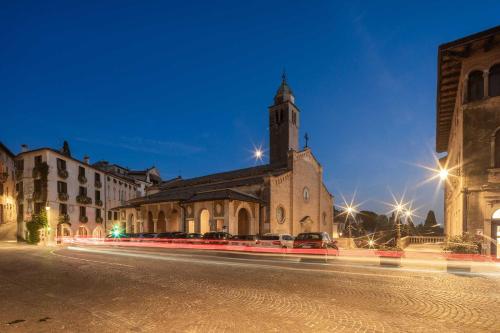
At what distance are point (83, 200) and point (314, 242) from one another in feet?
121

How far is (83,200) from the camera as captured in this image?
146 ft

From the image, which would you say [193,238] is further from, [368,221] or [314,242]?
[368,221]

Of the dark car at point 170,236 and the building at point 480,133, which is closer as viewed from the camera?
the building at point 480,133

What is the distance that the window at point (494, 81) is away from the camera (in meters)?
15.9

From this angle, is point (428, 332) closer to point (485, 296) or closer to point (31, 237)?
point (485, 296)

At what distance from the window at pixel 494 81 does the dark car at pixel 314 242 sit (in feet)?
40.8

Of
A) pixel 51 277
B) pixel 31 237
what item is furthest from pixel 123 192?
pixel 51 277

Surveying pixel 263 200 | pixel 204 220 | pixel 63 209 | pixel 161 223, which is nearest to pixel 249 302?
pixel 263 200

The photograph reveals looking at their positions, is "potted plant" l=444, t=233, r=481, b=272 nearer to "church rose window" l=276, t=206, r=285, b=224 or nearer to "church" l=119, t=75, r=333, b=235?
"church" l=119, t=75, r=333, b=235

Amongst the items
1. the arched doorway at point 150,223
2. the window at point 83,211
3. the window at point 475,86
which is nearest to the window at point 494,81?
the window at point 475,86

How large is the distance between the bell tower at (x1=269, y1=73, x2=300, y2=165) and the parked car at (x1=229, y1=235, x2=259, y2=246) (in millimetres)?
18432

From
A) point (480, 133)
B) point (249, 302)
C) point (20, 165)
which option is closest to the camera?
point (249, 302)

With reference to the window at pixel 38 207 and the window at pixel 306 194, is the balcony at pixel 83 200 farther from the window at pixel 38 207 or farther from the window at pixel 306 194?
the window at pixel 306 194

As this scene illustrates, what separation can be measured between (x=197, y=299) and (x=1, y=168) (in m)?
53.1
